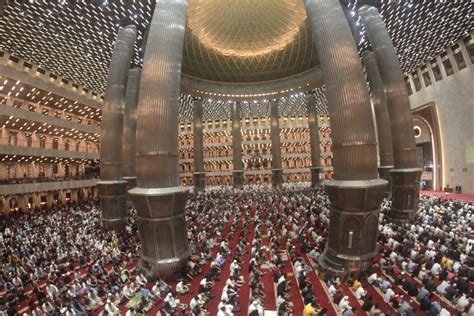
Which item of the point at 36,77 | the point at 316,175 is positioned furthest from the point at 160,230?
the point at 316,175

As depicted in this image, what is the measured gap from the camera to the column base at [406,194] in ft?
51.9

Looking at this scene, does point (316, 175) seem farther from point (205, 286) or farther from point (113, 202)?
point (205, 286)

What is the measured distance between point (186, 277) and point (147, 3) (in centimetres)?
1809

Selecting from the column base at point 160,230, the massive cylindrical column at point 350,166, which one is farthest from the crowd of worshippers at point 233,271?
the massive cylindrical column at point 350,166

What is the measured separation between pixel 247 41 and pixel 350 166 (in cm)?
2621

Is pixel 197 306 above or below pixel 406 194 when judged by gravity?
below

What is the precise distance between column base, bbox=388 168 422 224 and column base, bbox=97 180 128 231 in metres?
17.0

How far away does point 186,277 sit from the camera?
1048 cm

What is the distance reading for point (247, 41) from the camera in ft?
106

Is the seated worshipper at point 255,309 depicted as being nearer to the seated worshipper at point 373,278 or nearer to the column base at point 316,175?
the seated worshipper at point 373,278

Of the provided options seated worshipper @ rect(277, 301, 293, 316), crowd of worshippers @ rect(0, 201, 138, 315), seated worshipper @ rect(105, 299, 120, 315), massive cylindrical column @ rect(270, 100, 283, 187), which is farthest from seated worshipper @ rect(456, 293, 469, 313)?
massive cylindrical column @ rect(270, 100, 283, 187)

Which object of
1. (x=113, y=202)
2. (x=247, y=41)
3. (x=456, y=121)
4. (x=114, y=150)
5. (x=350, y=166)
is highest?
(x=247, y=41)

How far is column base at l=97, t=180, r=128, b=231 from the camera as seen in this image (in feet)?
58.7

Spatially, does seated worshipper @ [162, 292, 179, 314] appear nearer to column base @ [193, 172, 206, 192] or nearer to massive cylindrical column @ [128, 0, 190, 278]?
massive cylindrical column @ [128, 0, 190, 278]
